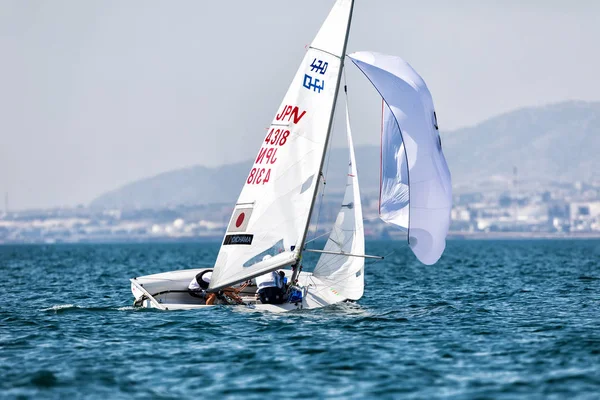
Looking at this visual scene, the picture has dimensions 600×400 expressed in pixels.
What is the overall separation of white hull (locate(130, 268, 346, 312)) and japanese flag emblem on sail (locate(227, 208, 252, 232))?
192cm

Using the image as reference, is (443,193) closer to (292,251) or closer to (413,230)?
(413,230)

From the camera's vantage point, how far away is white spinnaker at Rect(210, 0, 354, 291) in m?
22.3

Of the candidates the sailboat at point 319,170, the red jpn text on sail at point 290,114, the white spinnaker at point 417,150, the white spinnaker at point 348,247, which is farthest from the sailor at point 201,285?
the white spinnaker at point 417,150

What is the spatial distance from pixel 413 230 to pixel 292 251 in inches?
116

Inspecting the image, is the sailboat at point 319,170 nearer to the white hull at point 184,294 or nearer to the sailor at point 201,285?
the white hull at point 184,294

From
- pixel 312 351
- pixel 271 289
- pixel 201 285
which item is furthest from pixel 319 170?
pixel 312 351

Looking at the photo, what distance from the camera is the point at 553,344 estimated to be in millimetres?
18297

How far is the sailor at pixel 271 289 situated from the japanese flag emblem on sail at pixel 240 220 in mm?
1325

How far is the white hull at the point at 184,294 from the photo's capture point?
23.1 meters

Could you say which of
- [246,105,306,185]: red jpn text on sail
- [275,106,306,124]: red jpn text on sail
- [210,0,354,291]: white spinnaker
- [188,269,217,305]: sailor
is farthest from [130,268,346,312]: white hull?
[275,106,306,124]: red jpn text on sail

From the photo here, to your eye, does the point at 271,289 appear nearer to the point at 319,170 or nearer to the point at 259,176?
the point at 259,176

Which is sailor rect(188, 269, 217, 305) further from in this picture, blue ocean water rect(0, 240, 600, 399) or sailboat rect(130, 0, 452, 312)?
blue ocean water rect(0, 240, 600, 399)

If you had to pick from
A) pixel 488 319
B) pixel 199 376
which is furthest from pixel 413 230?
pixel 199 376

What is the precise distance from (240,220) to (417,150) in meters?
4.65
